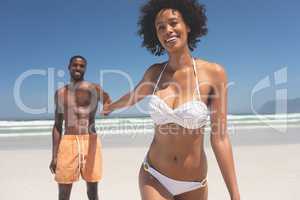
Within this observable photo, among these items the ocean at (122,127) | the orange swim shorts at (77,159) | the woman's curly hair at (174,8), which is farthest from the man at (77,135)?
the ocean at (122,127)

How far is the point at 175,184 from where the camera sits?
2.22m

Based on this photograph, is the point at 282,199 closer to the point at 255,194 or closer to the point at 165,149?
the point at 255,194

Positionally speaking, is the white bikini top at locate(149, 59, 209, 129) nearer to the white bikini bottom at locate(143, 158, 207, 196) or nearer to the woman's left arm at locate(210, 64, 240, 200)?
the woman's left arm at locate(210, 64, 240, 200)

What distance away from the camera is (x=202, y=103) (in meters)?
2.11

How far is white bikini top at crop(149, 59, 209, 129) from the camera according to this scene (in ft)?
6.82

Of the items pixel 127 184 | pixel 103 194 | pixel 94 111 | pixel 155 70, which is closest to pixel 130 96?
pixel 155 70

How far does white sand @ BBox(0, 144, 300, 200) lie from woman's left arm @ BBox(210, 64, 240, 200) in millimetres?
3284

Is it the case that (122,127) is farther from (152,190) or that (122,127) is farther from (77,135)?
(152,190)

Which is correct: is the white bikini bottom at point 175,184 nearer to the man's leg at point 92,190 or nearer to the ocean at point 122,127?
the man's leg at point 92,190

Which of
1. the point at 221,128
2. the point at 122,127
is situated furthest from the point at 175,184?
the point at 122,127

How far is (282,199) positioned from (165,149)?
356 centimetres

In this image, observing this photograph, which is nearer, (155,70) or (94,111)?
(155,70)

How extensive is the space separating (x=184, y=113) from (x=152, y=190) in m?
0.52

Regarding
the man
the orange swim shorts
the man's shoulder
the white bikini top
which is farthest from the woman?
the man's shoulder
